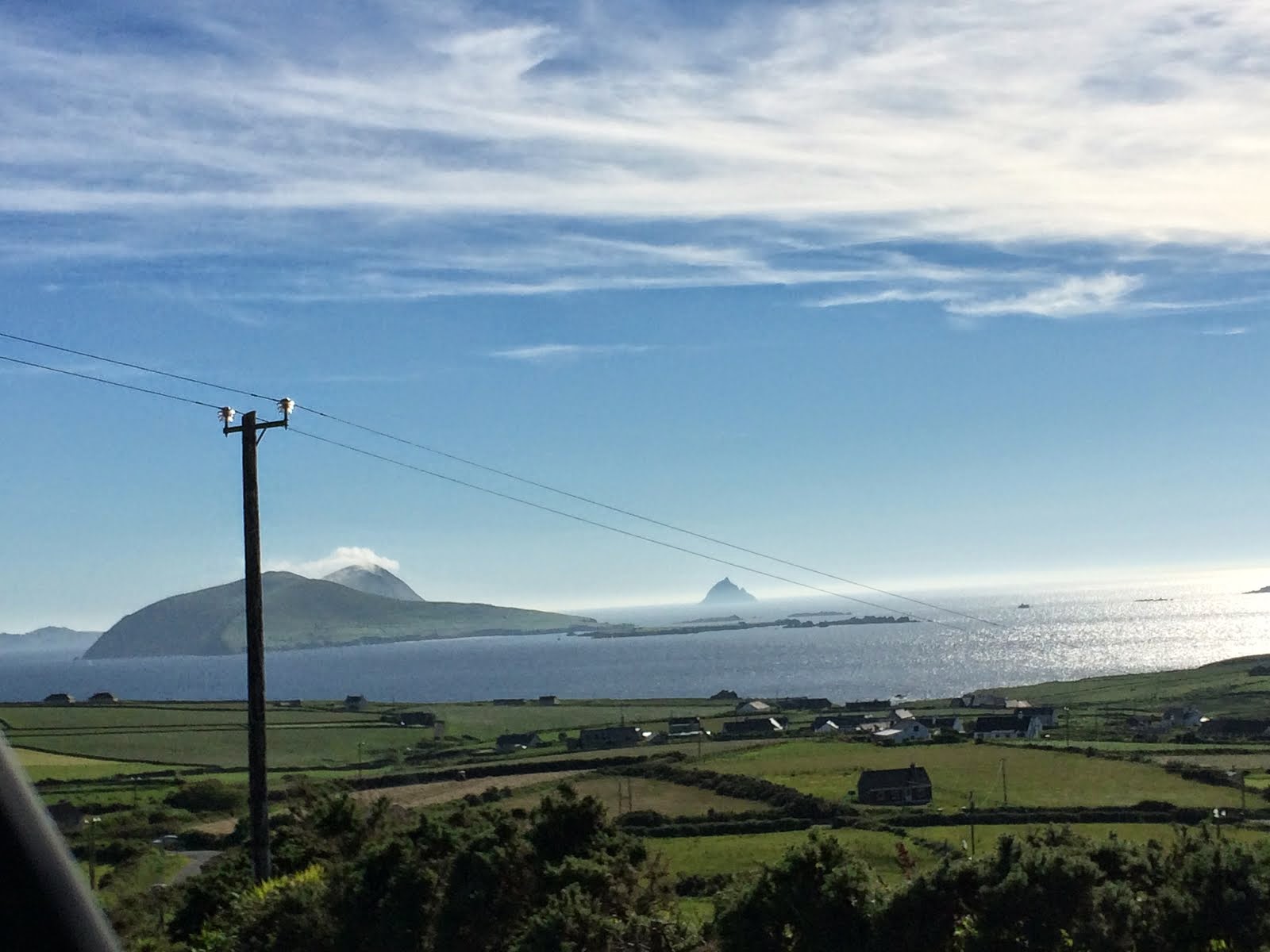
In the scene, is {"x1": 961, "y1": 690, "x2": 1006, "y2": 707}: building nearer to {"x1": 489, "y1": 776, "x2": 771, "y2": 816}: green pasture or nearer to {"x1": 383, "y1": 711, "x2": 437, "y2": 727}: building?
{"x1": 383, "y1": 711, "x2": 437, "y2": 727}: building

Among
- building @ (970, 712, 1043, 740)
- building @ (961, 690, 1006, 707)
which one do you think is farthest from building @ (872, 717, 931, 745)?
building @ (961, 690, 1006, 707)

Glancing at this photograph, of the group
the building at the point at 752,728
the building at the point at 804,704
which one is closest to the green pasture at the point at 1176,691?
the building at the point at 804,704

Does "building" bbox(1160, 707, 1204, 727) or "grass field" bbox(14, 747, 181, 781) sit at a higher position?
"grass field" bbox(14, 747, 181, 781)

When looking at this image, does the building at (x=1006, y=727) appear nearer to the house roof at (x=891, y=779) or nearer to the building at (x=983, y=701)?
the building at (x=983, y=701)

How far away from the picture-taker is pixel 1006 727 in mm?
67375

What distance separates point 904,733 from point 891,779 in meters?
26.0

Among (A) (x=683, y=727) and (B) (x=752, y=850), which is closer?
(B) (x=752, y=850)

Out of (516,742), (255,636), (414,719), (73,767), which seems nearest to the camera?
(255,636)

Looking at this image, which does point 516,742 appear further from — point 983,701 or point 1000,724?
point 983,701

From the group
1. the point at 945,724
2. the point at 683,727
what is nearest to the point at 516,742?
the point at 683,727

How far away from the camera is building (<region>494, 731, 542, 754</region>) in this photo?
69312 mm

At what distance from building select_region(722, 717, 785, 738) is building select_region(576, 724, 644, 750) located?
5262mm

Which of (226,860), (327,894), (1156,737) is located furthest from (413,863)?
(1156,737)

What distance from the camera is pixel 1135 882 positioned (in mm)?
14367
